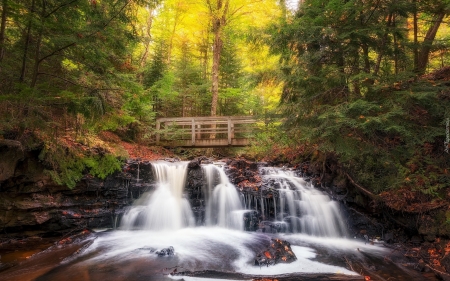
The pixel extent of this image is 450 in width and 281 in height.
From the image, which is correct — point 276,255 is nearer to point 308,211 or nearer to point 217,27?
point 308,211

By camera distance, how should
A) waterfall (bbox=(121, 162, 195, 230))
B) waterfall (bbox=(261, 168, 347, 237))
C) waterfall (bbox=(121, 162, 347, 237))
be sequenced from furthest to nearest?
1. waterfall (bbox=(121, 162, 195, 230))
2. waterfall (bbox=(121, 162, 347, 237))
3. waterfall (bbox=(261, 168, 347, 237))

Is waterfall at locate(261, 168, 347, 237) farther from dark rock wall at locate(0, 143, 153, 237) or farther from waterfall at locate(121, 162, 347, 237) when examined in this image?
dark rock wall at locate(0, 143, 153, 237)

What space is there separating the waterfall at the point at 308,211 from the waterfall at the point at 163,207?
2.70 m

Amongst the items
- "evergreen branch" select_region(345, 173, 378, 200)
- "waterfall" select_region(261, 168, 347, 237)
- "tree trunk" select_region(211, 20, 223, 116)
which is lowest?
Answer: "waterfall" select_region(261, 168, 347, 237)

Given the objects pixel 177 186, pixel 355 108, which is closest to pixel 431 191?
pixel 355 108

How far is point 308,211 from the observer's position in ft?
24.6

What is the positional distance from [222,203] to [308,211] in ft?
8.05

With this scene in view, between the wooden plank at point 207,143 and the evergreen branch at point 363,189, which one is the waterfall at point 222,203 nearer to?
the evergreen branch at point 363,189

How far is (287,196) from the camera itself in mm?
7793

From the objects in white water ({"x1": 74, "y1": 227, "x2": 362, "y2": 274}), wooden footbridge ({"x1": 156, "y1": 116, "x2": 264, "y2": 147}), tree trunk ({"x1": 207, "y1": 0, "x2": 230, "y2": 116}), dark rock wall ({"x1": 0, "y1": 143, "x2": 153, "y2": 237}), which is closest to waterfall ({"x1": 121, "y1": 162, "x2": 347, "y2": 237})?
white water ({"x1": 74, "y1": 227, "x2": 362, "y2": 274})

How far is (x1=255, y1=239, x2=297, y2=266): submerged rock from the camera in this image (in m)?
5.03

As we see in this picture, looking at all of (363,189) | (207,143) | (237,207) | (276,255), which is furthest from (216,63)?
(276,255)

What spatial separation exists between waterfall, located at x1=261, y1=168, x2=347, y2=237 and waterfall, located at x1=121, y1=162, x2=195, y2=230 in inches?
106

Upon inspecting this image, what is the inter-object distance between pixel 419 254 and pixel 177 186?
20.5 feet
